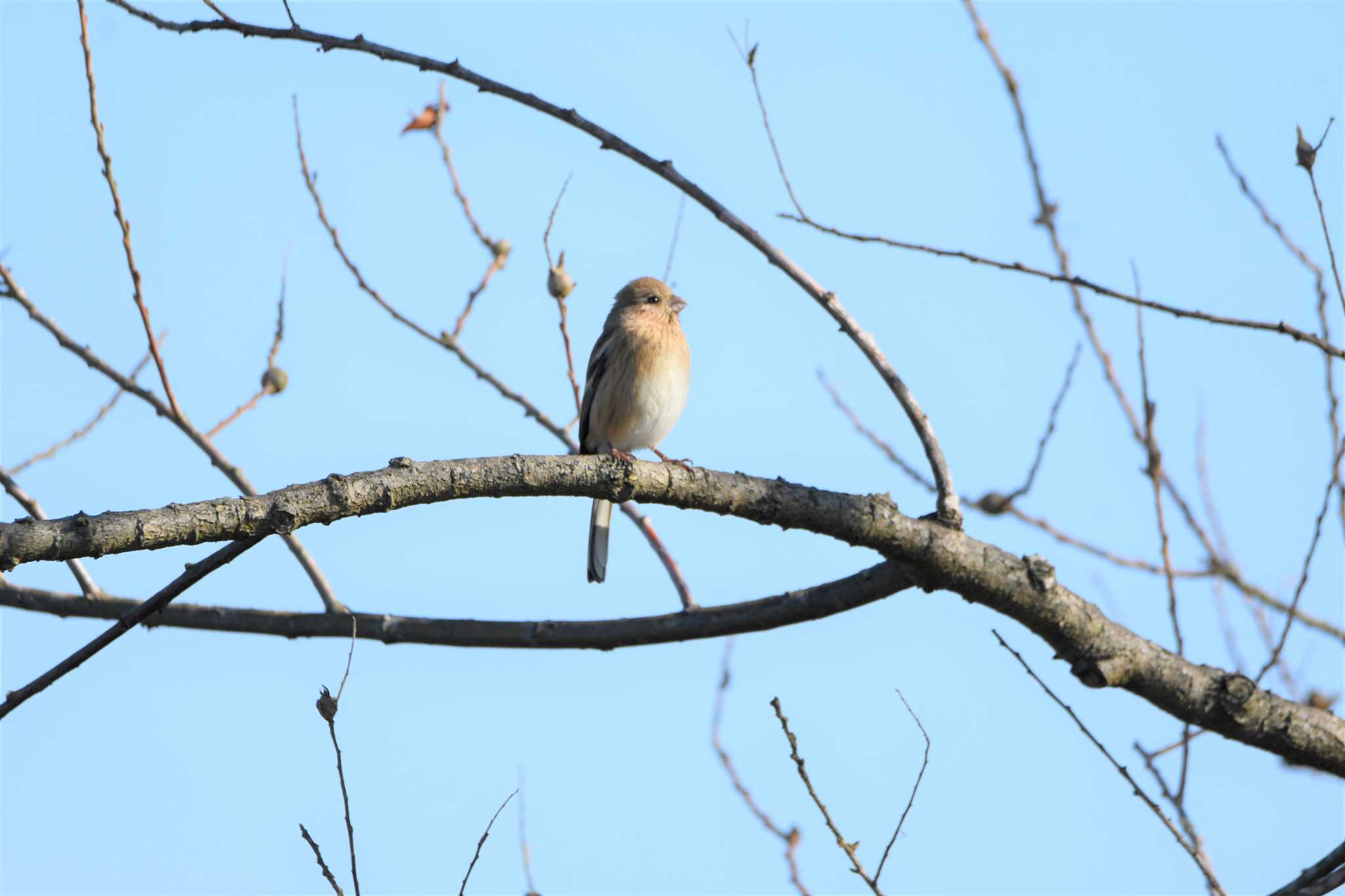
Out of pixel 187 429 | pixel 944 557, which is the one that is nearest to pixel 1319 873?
pixel 944 557

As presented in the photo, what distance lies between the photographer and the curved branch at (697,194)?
11.8 ft

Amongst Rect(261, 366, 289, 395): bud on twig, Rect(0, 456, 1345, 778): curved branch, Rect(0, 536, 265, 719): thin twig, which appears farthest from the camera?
Rect(261, 366, 289, 395): bud on twig

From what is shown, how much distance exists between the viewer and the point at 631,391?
20.3 feet

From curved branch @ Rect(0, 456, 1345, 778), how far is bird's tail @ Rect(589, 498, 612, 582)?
2.67 m

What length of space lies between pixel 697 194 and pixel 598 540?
2.82 m

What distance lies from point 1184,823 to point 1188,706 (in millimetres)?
490

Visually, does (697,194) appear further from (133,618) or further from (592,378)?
(592,378)

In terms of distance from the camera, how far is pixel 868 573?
384 centimetres

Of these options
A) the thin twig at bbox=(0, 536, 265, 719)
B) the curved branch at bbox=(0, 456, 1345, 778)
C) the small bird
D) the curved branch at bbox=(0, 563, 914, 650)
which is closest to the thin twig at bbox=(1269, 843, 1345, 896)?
the curved branch at bbox=(0, 456, 1345, 778)

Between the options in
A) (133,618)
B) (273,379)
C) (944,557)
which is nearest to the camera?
(133,618)

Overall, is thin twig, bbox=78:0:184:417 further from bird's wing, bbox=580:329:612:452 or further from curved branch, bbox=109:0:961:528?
bird's wing, bbox=580:329:612:452

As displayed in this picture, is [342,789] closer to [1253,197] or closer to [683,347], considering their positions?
[1253,197]

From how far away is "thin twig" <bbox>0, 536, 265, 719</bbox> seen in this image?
2512 millimetres

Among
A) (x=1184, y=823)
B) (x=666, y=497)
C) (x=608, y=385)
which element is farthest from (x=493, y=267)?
(x=1184, y=823)
